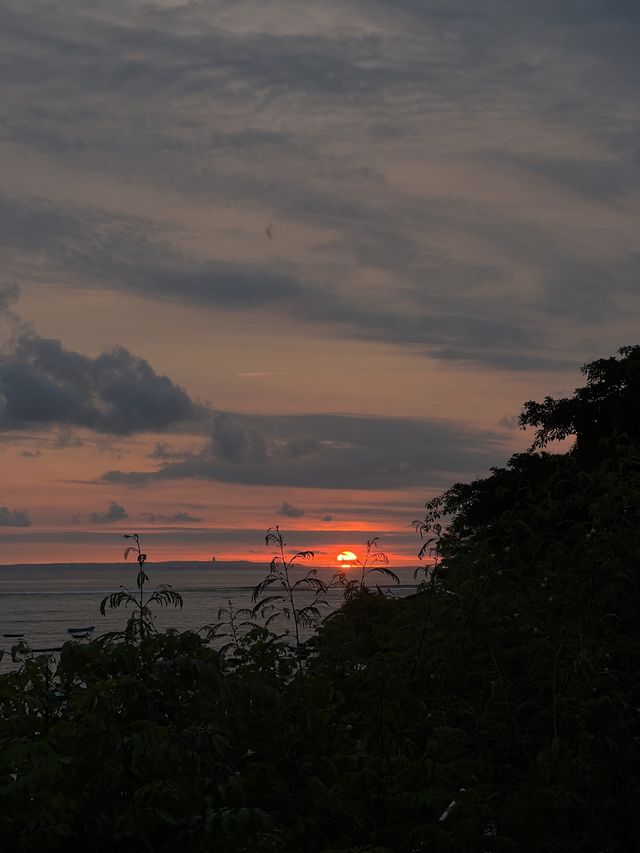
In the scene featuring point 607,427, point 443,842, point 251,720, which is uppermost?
point 607,427

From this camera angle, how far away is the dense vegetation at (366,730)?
562cm

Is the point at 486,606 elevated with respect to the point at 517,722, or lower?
elevated

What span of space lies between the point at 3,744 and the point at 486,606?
3.99 metres

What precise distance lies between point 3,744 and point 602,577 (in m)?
4.96

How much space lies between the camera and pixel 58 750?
5.69 metres

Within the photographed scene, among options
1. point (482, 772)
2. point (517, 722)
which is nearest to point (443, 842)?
point (482, 772)

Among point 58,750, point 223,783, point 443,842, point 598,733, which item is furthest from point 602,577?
point 58,750

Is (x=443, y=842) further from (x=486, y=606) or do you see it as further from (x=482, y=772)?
(x=486, y=606)

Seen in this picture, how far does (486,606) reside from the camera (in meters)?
8.38

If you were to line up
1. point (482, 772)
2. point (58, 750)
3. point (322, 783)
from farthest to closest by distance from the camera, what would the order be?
1. point (482, 772)
2. point (322, 783)
3. point (58, 750)

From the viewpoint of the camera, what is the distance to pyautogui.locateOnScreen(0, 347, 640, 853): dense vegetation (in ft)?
18.4

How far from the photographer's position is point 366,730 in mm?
7141

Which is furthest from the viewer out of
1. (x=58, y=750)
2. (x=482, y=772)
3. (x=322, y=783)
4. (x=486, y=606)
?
(x=486, y=606)

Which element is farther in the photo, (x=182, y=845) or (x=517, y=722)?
(x=517, y=722)
